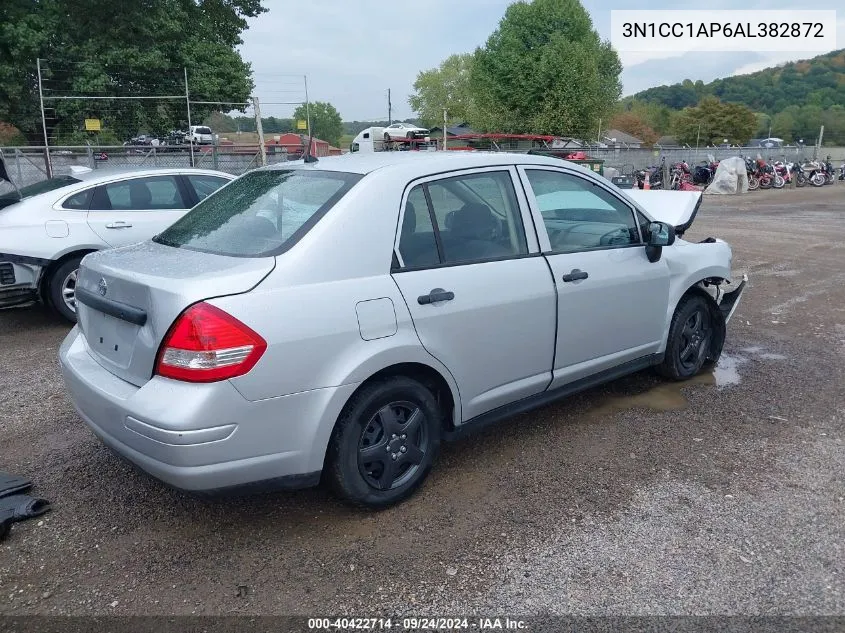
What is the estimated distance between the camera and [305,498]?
3.49 m

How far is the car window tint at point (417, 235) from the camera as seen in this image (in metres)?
3.30

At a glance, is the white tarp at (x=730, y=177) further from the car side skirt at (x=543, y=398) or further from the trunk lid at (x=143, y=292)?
the trunk lid at (x=143, y=292)

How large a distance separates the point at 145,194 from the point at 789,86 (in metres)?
90.7

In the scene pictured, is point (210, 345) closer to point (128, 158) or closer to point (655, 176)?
point (128, 158)

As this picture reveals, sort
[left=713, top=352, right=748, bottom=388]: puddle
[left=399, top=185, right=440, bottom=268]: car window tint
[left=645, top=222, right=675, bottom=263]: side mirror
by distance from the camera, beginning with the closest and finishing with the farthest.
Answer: [left=399, top=185, right=440, bottom=268]: car window tint < [left=645, top=222, right=675, bottom=263]: side mirror < [left=713, top=352, right=748, bottom=388]: puddle

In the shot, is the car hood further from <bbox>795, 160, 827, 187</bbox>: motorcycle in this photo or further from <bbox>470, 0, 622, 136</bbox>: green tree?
<bbox>470, 0, 622, 136</bbox>: green tree

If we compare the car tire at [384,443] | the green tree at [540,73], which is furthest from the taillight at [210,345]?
the green tree at [540,73]

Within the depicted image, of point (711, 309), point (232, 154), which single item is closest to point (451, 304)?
point (711, 309)

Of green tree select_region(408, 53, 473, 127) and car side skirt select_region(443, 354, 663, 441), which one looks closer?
car side skirt select_region(443, 354, 663, 441)

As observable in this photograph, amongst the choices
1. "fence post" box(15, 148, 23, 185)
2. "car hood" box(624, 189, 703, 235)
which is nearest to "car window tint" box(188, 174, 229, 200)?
"car hood" box(624, 189, 703, 235)

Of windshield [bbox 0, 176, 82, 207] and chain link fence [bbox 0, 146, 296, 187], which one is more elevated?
chain link fence [bbox 0, 146, 296, 187]

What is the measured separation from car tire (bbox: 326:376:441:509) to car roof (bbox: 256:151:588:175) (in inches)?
43.5

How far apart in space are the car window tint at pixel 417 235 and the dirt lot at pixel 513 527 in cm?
120

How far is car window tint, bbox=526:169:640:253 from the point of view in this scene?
13.1ft
